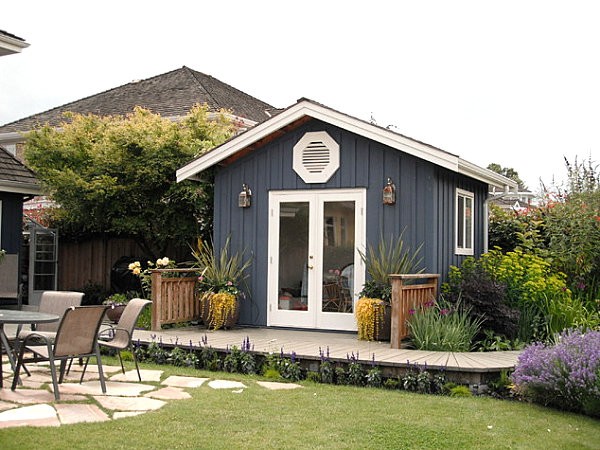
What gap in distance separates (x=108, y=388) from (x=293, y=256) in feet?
13.5

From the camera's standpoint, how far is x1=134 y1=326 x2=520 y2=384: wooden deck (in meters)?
7.50

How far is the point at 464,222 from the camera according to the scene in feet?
37.1

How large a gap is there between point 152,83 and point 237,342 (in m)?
14.3

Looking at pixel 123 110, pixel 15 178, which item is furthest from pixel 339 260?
pixel 123 110

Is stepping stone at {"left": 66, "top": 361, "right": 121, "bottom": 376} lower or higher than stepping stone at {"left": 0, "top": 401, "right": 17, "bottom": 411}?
higher

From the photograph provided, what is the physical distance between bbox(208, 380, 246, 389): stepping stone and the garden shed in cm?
300

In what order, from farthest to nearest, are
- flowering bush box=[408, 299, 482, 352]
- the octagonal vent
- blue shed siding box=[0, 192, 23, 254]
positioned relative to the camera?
blue shed siding box=[0, 192, 23, 254] → the octagonal vent → flowering bush box=[408, 299, 482, 352]

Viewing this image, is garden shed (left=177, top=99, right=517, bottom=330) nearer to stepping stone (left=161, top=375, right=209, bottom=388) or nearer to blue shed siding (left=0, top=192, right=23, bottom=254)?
stepping stone (left=161, top=375, right=209, bottom=388)

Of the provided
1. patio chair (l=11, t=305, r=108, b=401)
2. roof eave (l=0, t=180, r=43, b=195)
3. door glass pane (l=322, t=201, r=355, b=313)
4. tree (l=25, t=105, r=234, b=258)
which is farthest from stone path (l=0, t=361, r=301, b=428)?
roof eave (l=0, t=180, r=43, b=195)

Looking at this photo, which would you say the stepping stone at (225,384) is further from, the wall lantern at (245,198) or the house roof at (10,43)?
the house roof at (10,43)

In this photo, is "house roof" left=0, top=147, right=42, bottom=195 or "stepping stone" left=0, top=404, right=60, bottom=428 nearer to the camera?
"stepping stone" left=0, top=404, right=60, bottom=428

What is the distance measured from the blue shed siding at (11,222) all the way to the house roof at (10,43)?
19.5 feet

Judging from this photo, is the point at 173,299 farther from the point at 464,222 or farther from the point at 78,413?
the point at 78,413

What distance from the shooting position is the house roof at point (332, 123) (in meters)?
9.72
